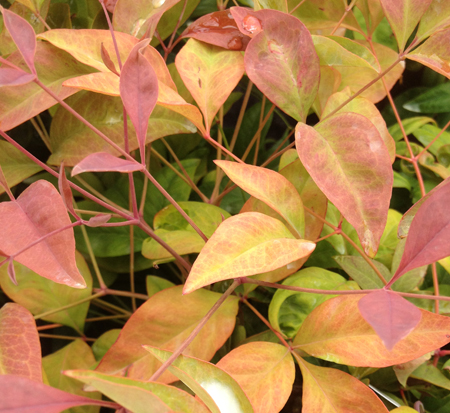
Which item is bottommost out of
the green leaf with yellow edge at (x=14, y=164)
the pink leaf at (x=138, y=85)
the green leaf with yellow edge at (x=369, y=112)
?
the green leaf with yellow edge at (x=14, y=164)

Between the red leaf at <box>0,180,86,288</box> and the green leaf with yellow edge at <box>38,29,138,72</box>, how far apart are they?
106 mm

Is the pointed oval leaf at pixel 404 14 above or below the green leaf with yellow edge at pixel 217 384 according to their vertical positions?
above

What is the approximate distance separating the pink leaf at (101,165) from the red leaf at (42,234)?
0.21 ft

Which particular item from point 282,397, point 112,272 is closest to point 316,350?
point 282,397

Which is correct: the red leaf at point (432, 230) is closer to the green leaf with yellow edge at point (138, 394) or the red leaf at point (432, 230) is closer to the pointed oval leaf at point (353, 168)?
the pointed oval leaf at point (353, 168)

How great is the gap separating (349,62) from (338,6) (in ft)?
0.40

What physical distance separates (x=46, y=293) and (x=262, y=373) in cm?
22

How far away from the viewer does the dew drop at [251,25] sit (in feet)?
0.96

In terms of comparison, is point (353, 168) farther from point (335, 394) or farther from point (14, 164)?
point (14, 164)

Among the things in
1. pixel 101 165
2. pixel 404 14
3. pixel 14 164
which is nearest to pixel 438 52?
pixel 404 14

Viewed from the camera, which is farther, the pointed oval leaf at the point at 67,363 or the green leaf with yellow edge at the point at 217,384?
the pointed oval leaf at the point at 67,363

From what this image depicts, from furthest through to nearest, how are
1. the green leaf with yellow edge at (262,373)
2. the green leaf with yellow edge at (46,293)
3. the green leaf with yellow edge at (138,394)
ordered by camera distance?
the green leaf with yellow edge at (46,293) → the green leaf with yellow edge at (262,373) → the green leaf with yellow edge at (138,394)

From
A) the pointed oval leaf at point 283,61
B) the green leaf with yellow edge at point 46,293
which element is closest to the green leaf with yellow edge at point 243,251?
the pointed oval leaf at point 283,61

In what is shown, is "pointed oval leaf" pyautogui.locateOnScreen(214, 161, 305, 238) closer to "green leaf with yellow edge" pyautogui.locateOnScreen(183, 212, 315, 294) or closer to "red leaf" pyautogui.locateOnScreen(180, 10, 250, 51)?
"green leaf with yellow edge" pyautogui.locateOnScreen(183, 212, 315, 294)
